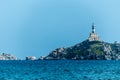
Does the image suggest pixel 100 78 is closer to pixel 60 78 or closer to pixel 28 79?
pixel 60 78

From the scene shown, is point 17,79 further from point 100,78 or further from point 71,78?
point 100,78

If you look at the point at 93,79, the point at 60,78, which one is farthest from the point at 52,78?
the point at 93,79

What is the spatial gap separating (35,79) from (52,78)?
3669 mm

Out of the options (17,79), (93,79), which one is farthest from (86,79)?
(17,79)

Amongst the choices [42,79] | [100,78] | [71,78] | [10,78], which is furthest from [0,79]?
[100,78]

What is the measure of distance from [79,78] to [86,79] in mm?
3287

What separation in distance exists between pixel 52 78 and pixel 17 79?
22.2ft

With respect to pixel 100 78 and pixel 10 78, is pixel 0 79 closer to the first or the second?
pixel 10 78

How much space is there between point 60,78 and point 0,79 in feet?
38.1

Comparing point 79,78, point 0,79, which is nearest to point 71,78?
point 79,78

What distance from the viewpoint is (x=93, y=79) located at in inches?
3371

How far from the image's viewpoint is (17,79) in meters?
86.7

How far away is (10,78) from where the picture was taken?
88688mm

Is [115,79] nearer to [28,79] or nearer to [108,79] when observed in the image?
[108,79]
